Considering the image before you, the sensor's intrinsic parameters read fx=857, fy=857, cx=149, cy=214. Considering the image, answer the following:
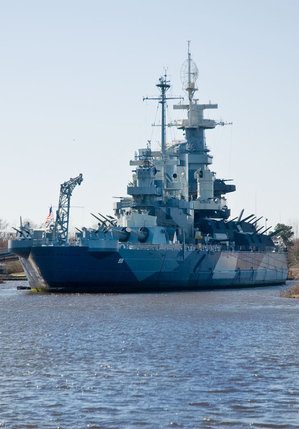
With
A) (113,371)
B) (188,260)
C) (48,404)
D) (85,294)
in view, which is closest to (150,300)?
(85,294)

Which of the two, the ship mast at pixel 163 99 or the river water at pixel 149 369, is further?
the ship mast at pixel 163 99

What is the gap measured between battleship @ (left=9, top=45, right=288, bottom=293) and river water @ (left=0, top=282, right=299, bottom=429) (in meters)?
14.2

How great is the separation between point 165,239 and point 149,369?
4114 cm

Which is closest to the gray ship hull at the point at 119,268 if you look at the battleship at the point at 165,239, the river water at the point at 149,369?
the battleship at the point at 165,239

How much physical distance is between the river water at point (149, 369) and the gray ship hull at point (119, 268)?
13353 mm

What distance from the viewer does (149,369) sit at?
79.4 ft

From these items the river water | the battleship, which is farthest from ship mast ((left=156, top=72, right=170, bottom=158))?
the river water

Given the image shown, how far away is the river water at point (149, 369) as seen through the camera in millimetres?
18422

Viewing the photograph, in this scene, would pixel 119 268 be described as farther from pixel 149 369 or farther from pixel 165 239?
pixel 149 369

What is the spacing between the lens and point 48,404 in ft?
64.1

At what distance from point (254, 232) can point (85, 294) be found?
28059mm

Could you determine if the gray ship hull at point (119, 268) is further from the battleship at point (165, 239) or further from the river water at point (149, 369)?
the river water at point (149, 369)

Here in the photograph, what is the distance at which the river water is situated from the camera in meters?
18.4

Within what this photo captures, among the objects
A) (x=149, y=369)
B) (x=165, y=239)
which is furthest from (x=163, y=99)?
(x=149, y=369)
